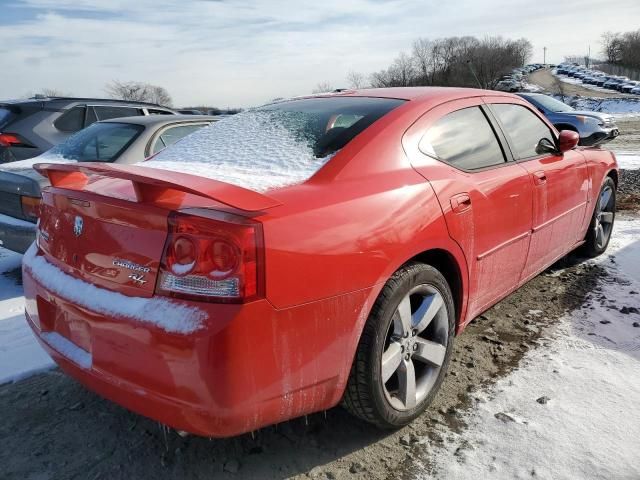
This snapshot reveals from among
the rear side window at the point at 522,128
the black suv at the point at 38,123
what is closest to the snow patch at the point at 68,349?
the rear side window at the point at 522,128

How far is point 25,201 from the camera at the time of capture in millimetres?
4023

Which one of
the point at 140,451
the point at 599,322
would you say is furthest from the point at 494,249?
the point at 140,451

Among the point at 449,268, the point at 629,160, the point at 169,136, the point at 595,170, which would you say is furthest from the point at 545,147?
the point at 629,160

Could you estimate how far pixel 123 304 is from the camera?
181 cm

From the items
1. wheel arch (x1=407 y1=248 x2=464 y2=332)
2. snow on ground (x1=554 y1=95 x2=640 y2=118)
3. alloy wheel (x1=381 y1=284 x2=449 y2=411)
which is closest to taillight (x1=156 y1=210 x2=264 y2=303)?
alloy wheel (x1=381 y1=284 x2=449 y2=411)

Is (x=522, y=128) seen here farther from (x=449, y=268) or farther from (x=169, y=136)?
(x=169, y=136)

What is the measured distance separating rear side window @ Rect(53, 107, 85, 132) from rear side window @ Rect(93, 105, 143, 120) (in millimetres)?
250

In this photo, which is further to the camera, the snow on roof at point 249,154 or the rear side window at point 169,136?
the rear side window at point 169,136

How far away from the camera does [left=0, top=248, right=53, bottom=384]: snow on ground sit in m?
2.88

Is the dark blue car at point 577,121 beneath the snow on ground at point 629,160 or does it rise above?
above

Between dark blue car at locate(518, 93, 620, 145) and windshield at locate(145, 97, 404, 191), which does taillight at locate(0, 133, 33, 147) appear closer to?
windshield at locate(145, 97, 404, 191)

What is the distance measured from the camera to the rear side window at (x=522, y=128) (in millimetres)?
3234

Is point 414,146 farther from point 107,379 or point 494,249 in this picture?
point 107,379

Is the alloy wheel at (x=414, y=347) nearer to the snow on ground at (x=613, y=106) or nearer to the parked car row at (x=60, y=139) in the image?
the parked car row at (x=60, y=139)
